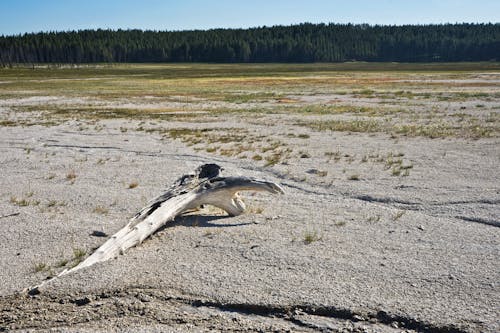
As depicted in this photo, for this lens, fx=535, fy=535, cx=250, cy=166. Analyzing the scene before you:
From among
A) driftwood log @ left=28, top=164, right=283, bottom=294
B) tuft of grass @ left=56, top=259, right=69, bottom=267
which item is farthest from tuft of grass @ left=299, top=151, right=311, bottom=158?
tuft of grass @ left=56, top=259, right=69, bottom=267

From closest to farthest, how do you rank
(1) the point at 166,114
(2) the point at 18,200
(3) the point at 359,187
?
1. (2) the point at 18,200
2. (3) the point at 359,187
3. (1) the point at 166,114

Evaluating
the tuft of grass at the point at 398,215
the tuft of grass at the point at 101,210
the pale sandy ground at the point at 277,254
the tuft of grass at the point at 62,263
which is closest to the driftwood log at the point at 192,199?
the pale sandy ground at the point at 277,254

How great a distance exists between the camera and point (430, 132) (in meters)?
24.7

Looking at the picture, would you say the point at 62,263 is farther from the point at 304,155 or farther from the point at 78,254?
the point at 304,155

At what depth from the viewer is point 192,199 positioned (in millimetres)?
10680

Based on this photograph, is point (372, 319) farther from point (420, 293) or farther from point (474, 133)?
point (474, 133)

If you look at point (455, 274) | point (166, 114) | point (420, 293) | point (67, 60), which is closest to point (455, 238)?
point (455, 274)

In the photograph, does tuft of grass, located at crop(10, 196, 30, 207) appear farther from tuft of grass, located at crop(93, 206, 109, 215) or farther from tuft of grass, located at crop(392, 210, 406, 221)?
tuft of grass, located at crop(392, 210, 406, 221)

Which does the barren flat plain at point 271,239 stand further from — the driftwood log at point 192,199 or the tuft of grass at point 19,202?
the driftwood log at point 192,199

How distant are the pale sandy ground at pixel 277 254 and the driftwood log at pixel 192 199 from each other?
0.83 feet

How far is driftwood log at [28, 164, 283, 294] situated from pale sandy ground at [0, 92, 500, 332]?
0.25 meters

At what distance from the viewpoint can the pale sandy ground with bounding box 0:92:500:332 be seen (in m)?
6.71

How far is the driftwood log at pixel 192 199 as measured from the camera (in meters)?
9.34

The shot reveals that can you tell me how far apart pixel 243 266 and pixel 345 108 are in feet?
104
